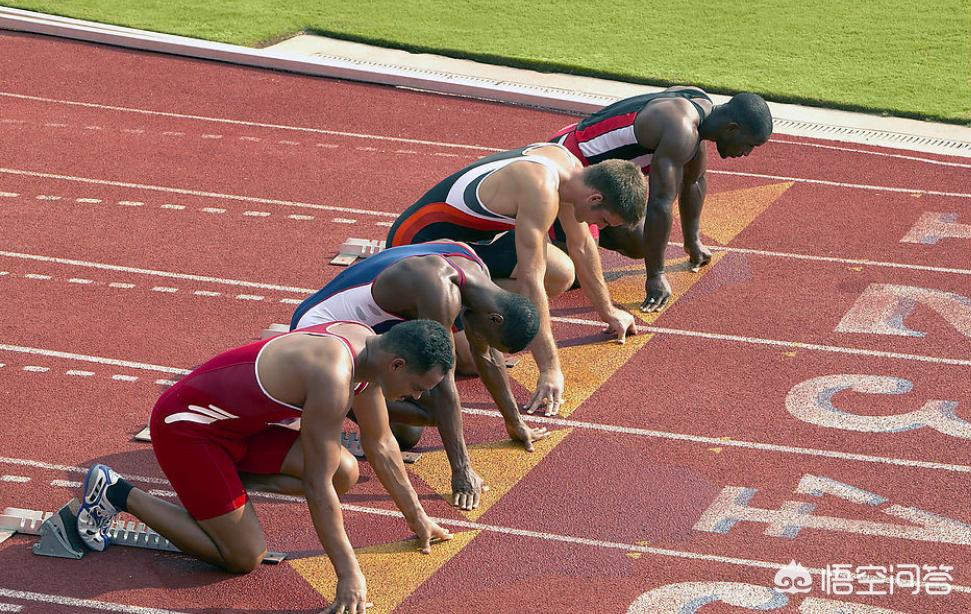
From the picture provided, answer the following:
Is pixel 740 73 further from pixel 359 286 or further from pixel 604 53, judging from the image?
pixel 359 286

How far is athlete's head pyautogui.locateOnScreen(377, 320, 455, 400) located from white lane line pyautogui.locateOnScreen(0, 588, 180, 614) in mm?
1381

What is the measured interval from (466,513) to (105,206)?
4.92 m

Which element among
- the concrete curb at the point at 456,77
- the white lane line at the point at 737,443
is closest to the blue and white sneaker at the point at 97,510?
the white lane line at the point at 737,443

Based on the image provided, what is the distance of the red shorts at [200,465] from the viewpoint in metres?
5.34

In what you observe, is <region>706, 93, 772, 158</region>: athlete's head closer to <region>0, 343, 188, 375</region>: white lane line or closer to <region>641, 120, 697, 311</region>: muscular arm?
<region>641, 120, 697, 311</region>: muscular arm

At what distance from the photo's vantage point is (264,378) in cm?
518

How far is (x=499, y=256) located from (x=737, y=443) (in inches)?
67.7

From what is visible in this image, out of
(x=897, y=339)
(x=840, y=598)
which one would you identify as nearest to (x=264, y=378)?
(x=840, y=598)

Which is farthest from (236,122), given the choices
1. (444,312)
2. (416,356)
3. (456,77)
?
(416,356)

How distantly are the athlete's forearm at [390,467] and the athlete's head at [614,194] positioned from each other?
1.74m

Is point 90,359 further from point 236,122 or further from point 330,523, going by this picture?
point 236,122

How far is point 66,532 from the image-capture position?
5.59 metres
